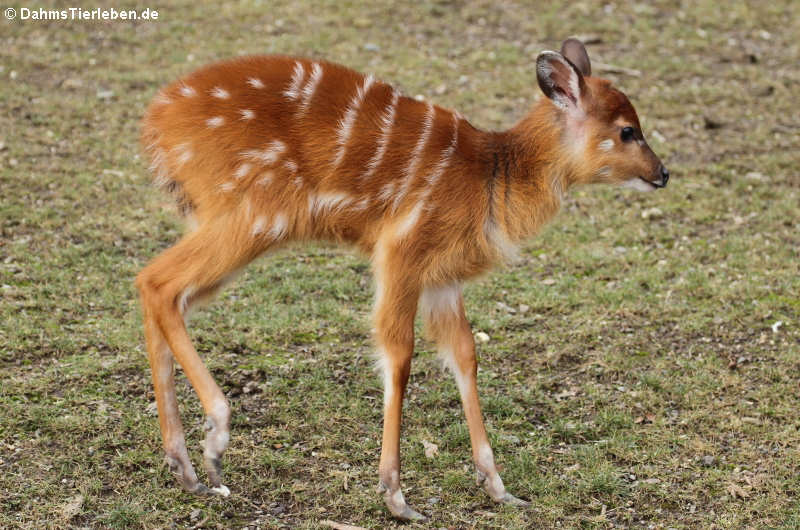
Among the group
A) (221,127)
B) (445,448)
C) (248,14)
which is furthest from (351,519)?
(248,14)

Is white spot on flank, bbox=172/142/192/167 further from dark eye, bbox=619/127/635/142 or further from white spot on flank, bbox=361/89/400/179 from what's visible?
dark eye, bbox=619/127/635/142

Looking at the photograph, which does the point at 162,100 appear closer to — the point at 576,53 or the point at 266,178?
the point at 266,178

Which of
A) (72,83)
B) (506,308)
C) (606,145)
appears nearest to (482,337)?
(506,308)

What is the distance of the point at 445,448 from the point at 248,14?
24.1 feet

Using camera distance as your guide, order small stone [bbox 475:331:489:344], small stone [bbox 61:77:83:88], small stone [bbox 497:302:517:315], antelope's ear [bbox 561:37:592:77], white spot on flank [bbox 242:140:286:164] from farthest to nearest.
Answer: small stone [bbox 61:77:83:88], small stone [bbox 497:302:517:315], small stone [bbox 475:331:489:344], antelope's ear [bbox 561:37:592:77], white spot on flank [bbox 242:140:286:164]

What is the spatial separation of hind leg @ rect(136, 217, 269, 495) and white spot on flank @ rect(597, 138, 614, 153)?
1.57m

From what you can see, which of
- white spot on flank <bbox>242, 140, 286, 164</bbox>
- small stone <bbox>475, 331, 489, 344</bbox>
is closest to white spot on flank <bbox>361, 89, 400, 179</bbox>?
white spot on flank <bbox>242, 140, 286, 164</bbox>

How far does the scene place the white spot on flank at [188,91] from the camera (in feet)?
15.1

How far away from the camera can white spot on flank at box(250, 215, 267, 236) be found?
447 centimetres

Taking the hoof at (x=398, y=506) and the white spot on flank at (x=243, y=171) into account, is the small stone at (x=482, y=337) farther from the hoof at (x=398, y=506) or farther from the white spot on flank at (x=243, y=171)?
the white spot on flank at (x=243, y=171)

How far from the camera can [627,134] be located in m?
4.82

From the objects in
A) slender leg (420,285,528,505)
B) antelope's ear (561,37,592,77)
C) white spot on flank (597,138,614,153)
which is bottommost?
slender leg (420,285,528,505)

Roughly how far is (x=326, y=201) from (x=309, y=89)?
1.66 ft

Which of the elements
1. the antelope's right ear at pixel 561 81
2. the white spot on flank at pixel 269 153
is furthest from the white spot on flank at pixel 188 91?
the antelope's right ear at pixel 561 81
